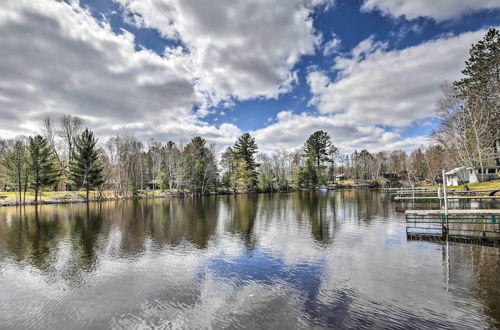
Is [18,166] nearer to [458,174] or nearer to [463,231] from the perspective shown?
[463,231]

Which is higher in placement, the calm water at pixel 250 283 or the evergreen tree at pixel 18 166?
the evergreen tree at pixel 18 166

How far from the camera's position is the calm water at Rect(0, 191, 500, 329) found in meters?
6.30

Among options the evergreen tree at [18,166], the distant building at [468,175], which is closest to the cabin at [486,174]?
the distant building at [468,175]

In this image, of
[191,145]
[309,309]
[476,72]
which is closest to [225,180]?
[191,145]

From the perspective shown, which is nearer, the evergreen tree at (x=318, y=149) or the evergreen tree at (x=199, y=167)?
the evergreen tree at (x=199, y=167)

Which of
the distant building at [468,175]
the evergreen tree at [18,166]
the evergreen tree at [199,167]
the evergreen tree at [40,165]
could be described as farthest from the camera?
the evergreen tree at [199,167]

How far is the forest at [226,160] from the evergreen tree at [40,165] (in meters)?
0.13

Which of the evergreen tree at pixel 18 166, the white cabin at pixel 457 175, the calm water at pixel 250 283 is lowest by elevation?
the calm water at pixel 250 283

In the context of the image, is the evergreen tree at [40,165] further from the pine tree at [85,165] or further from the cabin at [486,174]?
the cabin at [486,174]

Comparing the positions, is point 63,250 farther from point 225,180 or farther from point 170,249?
point 225,180

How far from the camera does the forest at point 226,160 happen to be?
1385 inches

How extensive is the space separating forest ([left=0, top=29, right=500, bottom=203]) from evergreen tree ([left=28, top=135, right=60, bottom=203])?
0.43 feet

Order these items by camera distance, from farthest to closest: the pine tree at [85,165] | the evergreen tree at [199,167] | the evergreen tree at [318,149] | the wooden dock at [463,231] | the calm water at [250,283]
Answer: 1. the evergreen tree at [318,149]
2. the evergreen tree at [199,167]
3. the pine tree at [85,165]
4. the wooden dock at [463,231]
5. the calm water at [250,283]

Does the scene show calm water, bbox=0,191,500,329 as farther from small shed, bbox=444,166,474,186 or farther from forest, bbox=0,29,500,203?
small shed, bbox=444,166,474,186
